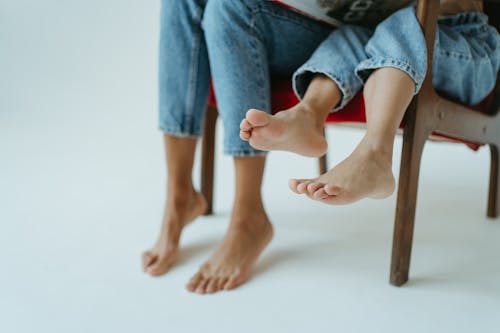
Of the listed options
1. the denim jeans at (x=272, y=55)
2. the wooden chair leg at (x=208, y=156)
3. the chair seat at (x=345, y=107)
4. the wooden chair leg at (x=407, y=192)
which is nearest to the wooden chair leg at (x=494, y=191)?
the chair seat at (x=345, y=107)

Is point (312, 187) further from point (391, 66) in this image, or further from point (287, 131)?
point (391, 66)

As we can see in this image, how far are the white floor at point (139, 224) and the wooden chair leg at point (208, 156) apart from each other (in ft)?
→ 0.25

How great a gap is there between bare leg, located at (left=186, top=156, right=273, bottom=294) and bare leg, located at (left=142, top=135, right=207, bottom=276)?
11cm

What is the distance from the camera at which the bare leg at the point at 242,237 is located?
38.3 inches

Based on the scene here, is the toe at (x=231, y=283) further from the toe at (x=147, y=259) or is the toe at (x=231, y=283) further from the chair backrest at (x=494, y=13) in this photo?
the chair backrest at (x=494, y=13)

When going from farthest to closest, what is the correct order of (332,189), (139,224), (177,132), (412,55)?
(139,224) < (177,132) < (412,55) < (332,189)

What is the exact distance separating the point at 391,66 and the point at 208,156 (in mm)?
605

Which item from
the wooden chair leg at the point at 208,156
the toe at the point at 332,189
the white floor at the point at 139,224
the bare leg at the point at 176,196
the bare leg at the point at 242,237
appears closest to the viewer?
the toe at the point at 332,189

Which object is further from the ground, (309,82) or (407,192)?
(309,82)

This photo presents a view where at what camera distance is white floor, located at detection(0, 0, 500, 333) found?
2.83ft

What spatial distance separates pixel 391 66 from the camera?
85 centimetres

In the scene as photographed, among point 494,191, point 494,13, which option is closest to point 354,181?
point 494,13

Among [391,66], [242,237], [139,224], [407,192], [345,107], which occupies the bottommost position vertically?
[139,224]

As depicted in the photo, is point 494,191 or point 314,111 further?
point 494,191
